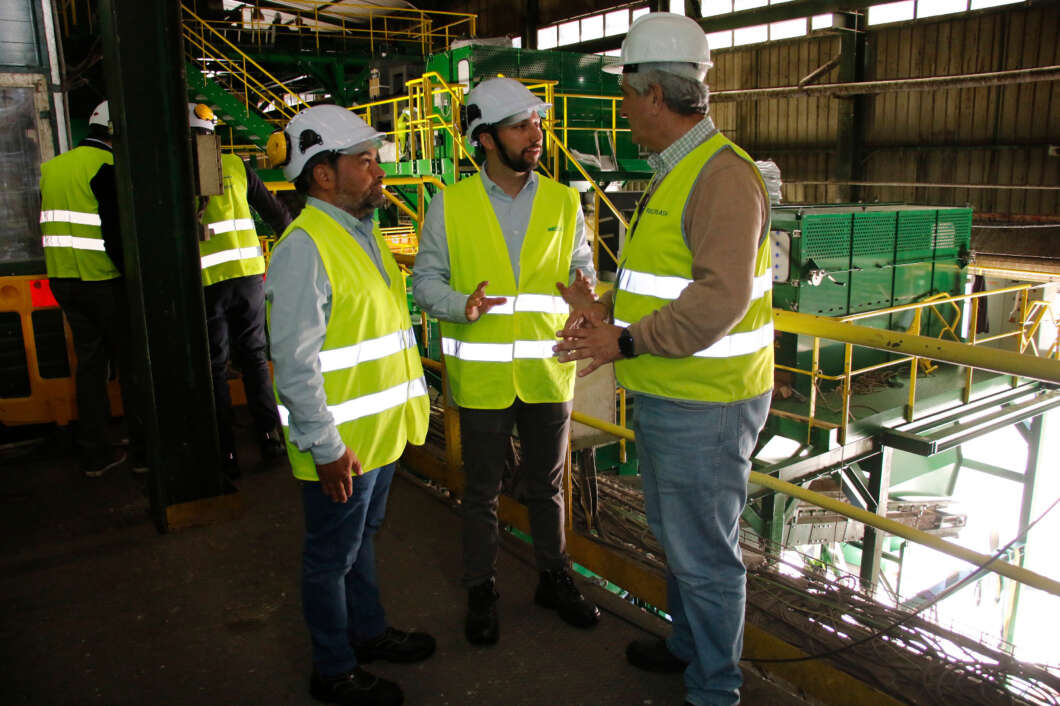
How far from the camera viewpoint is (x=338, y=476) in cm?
233

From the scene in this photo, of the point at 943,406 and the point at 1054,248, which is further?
the point at 1054,248

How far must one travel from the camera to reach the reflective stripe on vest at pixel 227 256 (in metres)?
4.26

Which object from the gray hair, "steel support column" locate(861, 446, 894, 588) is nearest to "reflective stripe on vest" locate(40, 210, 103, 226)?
the gray hair

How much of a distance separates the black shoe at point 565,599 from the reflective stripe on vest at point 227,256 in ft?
8.34

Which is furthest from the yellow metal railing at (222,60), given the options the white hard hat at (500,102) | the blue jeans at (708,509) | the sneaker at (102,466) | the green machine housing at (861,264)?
the blue jeans at (708,509)

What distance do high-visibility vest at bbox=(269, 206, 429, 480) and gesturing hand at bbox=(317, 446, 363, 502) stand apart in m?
0.07

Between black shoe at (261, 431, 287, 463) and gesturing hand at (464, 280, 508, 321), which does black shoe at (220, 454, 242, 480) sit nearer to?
black shoe at (261, 431, 287, 463)

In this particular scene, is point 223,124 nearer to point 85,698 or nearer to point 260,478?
point 260,478

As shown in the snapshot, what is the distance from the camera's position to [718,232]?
2.04m

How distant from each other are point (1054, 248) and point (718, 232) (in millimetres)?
16540

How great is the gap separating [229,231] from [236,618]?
2171 millimetres

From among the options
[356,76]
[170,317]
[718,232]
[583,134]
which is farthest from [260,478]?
[356,76]

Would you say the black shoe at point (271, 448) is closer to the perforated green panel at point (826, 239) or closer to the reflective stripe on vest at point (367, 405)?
the reflective stripe on vest at point (367, 405)

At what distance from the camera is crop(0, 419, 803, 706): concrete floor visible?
8.79 feet
